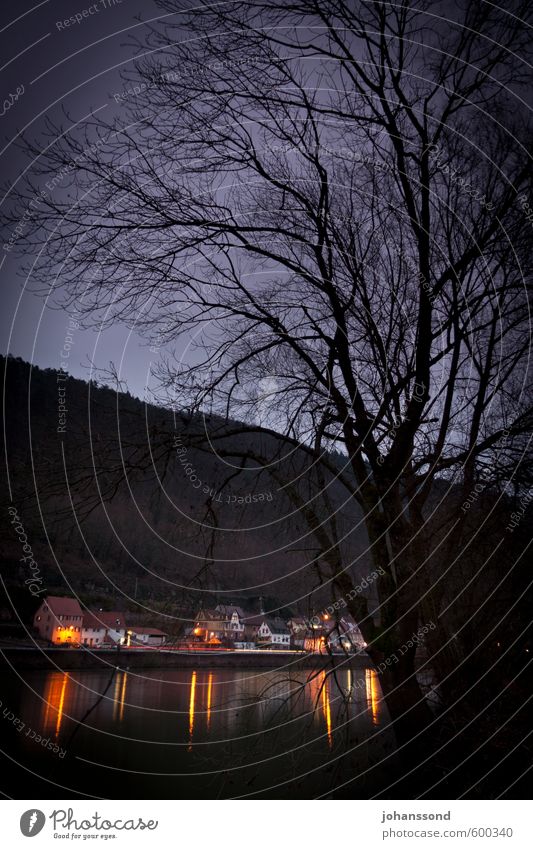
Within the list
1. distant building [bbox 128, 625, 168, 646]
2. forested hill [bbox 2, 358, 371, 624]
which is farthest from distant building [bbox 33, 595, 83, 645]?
forested hill [bbox 2, 358, 371, 624]

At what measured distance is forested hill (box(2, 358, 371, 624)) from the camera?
5.14 meters

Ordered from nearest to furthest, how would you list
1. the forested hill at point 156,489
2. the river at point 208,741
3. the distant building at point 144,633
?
1. the forested hill at point 156,489
2. the river at point 208,741
3. the distant building at point 144,633

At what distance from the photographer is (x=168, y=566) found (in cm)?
811

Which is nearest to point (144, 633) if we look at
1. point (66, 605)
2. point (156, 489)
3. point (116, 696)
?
point (66, 605)

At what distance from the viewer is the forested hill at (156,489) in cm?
514

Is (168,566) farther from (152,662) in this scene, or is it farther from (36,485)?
(152,662)

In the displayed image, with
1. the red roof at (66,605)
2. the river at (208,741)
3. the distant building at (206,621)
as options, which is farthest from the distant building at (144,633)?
the red roof at (66,605)

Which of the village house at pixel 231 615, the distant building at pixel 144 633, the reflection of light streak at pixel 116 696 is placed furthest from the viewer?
the reflection of light streak at pixel 116 696

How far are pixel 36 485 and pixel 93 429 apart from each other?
895 millimetres

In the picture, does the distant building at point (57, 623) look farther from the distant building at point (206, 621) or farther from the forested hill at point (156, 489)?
the forested hill at point (156, 489)

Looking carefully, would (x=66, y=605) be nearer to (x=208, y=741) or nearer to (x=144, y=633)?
(x=144, y=633)

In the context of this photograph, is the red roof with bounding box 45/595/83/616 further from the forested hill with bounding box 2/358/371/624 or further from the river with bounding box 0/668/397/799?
the forested hill with bounding box 2/358/371/624

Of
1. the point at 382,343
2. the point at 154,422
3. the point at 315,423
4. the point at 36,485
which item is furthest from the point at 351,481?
the point at 36,485
